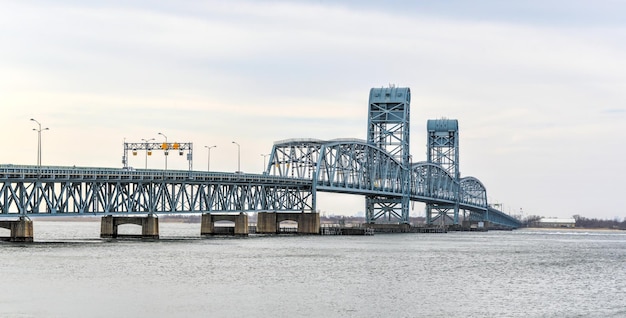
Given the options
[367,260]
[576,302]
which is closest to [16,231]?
[367,260]

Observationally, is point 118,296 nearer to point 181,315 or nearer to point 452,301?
point 181,315

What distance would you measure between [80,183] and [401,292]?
68778 millimetres

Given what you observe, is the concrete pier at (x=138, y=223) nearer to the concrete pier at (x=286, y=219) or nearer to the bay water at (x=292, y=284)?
the bay water at (x=292, y=284)

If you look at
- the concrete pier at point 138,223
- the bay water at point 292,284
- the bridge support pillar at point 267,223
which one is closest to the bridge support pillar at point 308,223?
the bridge support pillar at point 267,223

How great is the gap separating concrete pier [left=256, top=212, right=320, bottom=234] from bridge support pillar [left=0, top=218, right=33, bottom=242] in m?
64.9

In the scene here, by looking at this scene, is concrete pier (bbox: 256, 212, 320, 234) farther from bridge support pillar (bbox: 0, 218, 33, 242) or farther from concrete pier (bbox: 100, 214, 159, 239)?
bridge support pillar (bbox: 0, 218, 33, 242)

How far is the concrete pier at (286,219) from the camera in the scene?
186875 millimetres

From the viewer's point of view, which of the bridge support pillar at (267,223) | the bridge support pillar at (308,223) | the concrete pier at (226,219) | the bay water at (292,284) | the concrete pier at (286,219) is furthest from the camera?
the bridge support pillar at (308,223)

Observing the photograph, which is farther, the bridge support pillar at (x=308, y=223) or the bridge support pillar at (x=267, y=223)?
the bridge support pillar at (x=308, y=223)

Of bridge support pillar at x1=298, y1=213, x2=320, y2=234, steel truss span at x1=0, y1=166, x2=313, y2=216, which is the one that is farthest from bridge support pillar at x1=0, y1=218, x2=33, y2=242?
bridge support pillar at x1=298, y1=213, x2=320, y2=234

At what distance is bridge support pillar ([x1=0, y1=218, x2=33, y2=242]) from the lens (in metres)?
125

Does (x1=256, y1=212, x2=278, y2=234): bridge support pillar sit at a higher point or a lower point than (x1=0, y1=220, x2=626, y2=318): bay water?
higher

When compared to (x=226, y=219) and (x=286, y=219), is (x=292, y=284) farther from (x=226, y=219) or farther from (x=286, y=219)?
(x=286, y=219)

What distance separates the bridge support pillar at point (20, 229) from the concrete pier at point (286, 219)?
64.9 meters
